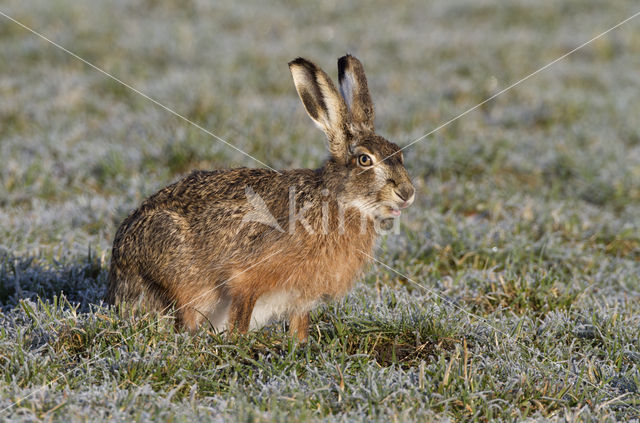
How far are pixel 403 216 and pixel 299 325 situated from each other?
2225mm

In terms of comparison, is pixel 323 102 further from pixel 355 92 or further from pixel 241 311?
pixel 241 311

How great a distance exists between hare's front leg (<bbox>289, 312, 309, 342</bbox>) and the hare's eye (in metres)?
0.94

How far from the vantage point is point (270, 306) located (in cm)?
406

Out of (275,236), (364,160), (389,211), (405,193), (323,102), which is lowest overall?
(275,236)

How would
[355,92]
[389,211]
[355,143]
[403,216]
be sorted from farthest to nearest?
[403,216]
[355,92]
[355,143]
[389,211]

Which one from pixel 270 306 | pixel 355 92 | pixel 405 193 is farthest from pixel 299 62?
pixel 270 306

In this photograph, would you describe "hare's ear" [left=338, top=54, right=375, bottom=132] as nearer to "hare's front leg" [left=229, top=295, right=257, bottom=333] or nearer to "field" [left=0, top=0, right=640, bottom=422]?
"field" [left=0, top=0, right=640, bottom=422]

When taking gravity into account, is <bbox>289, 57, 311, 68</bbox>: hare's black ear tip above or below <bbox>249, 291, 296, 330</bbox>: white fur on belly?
above

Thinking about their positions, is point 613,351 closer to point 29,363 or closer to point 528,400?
point 528,400

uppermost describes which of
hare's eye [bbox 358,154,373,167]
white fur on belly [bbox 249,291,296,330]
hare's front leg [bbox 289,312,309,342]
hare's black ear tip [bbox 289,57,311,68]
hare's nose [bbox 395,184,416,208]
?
hare's black ear tip [bbox 289,57,311,68]

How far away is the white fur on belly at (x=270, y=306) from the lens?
13.2 ft

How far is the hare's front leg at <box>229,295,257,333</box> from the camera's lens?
3.91 metres

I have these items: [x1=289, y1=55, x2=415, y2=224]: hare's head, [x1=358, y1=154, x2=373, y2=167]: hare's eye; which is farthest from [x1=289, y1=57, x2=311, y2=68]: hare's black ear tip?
[x1=358, y1=154, x2=373, y2=167]: hare's eye

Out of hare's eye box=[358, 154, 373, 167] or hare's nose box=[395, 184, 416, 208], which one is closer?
hare's nose box=[395, 184, 416, 208]
